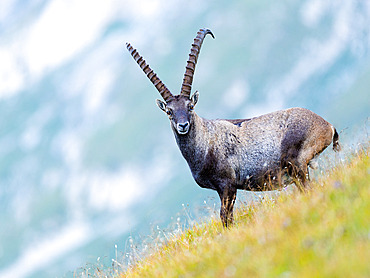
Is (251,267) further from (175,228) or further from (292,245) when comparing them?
(175,228)

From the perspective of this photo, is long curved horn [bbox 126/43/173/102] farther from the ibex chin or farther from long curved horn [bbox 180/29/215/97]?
long curved horn [bbox 180/29/215/97]

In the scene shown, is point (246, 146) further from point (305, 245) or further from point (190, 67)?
point (305, 245)

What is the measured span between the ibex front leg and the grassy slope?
279 cm

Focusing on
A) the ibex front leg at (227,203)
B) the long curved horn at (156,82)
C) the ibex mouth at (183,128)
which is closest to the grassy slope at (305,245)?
the ibex front leg at (227,203)

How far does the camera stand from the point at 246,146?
10.6 meters

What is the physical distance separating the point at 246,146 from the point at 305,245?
5888 millimetres

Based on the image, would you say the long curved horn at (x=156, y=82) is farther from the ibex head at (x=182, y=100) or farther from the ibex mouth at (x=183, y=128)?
the ibex mouth at (x=183, y=128)

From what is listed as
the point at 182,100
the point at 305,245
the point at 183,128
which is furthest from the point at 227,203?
the point at 305,245

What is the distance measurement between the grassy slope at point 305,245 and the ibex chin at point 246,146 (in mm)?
3238

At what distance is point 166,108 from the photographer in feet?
34.8

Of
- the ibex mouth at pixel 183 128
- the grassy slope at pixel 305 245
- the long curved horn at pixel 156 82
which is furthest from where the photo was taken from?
the long curved horn at pixel 156 82

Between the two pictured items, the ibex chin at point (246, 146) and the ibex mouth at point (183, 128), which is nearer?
the ibex mouth at point (183, 128)

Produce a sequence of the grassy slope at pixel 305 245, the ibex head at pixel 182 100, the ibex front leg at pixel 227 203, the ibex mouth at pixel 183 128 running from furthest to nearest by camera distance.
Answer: the ibex head at pixel 182 100 → the ibex mouth at pixel 183 128 → the ibex front leg at pixel 227 203 → the grassy slope at pixel 305 245

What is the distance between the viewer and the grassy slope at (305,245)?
4348 millimetres
